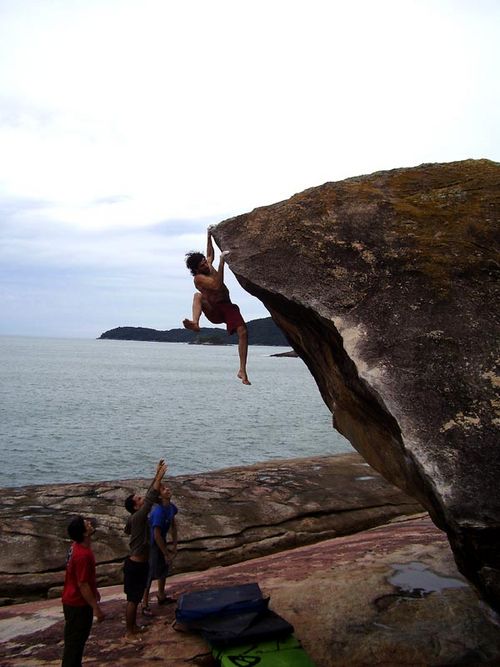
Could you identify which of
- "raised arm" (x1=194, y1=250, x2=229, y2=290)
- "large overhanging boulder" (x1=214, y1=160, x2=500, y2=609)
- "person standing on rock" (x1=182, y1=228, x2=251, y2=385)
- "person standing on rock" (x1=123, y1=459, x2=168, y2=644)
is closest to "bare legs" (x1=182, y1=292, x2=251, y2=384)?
"person standing on rock" (x1=182, y1=228, x2=251, y2=385)

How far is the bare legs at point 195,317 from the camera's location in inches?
277

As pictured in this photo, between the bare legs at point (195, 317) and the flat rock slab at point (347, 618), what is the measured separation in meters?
3.65

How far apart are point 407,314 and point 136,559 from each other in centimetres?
503

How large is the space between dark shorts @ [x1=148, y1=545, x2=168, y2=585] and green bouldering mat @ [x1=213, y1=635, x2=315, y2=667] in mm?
2630

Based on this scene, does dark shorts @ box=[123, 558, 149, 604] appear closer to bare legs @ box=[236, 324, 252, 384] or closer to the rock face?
bare legs @ box=[236, 324, 252, 384]

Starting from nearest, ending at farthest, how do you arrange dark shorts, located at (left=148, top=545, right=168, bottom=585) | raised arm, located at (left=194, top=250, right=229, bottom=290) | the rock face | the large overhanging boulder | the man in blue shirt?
the large overhanging boulder < raised arm, located at (left=194, top=250, right=229, bottom=290) < the man in blue shirt < dark shorts, located at (left=148, top=545, right=168, bottom=585) < the rock face

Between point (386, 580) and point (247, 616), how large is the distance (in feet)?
7.78

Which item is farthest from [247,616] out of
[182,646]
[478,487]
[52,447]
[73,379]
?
[73,379]

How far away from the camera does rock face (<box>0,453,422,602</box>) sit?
13.0m

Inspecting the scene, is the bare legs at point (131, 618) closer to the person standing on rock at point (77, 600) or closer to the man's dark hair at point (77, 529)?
the person standing on rock at point (77, 600)

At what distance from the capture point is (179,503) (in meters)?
15.1

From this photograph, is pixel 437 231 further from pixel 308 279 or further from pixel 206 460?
pixel 206 460

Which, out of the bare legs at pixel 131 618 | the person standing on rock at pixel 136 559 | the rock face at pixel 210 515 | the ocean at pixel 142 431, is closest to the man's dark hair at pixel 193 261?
the person standing on rock at pixel 136 559

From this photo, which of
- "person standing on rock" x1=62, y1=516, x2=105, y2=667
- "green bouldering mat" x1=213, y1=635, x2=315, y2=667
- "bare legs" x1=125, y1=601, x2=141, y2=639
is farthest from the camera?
"bare legs" x1=125, y1=601, x2=141, y2=639
